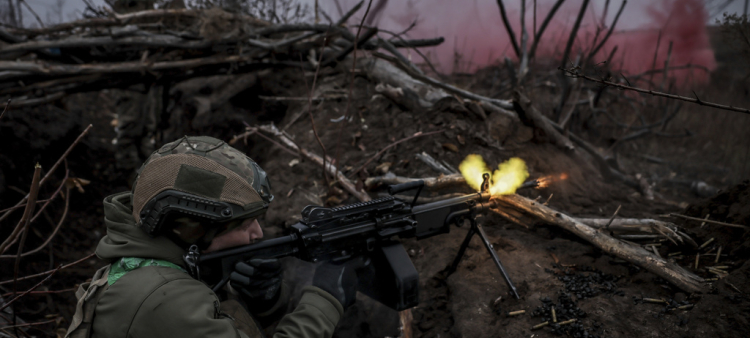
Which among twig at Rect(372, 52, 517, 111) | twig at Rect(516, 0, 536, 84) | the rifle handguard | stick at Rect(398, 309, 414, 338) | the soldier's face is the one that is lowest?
stick at Rect(398, 309, 414, 338)

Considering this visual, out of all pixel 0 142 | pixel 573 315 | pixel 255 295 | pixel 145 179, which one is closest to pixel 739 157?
pixel 573 315

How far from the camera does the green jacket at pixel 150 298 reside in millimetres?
1549

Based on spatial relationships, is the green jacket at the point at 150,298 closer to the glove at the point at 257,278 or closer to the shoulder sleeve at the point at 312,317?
the shoulder sleeve at the point at 312,317

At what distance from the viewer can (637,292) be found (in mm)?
2424

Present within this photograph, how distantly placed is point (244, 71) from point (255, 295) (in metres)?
4.80

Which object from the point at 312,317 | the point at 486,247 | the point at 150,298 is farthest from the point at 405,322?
the point at 150,298

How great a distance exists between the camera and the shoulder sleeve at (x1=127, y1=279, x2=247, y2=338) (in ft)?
5.05

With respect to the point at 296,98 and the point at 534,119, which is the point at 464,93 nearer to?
the point at 534,119

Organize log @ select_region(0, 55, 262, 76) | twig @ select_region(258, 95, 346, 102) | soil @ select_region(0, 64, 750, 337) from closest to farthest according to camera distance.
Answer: soil @ select_region(0, 64, 750, 337)
log @ select_region(0, 55, 262, 76)
twig @ select_region(258, 95, 346, 102)

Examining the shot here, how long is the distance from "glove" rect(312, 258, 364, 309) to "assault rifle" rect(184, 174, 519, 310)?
0.06 metres

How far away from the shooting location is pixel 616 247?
2.62 meters

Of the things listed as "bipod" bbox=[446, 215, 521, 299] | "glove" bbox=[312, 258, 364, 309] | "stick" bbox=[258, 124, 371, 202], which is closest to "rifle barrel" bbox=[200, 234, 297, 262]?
"glove" bbox=[312, 258, 364, 309]

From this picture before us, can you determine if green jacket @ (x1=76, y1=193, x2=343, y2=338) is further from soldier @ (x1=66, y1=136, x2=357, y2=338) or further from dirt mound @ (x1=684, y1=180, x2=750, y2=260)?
dirt mound @ (x1=684, y1=180, x2=750, y2=260)

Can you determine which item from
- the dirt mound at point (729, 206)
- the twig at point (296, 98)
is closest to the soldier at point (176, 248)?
the dirt mound at point (729, 206)
